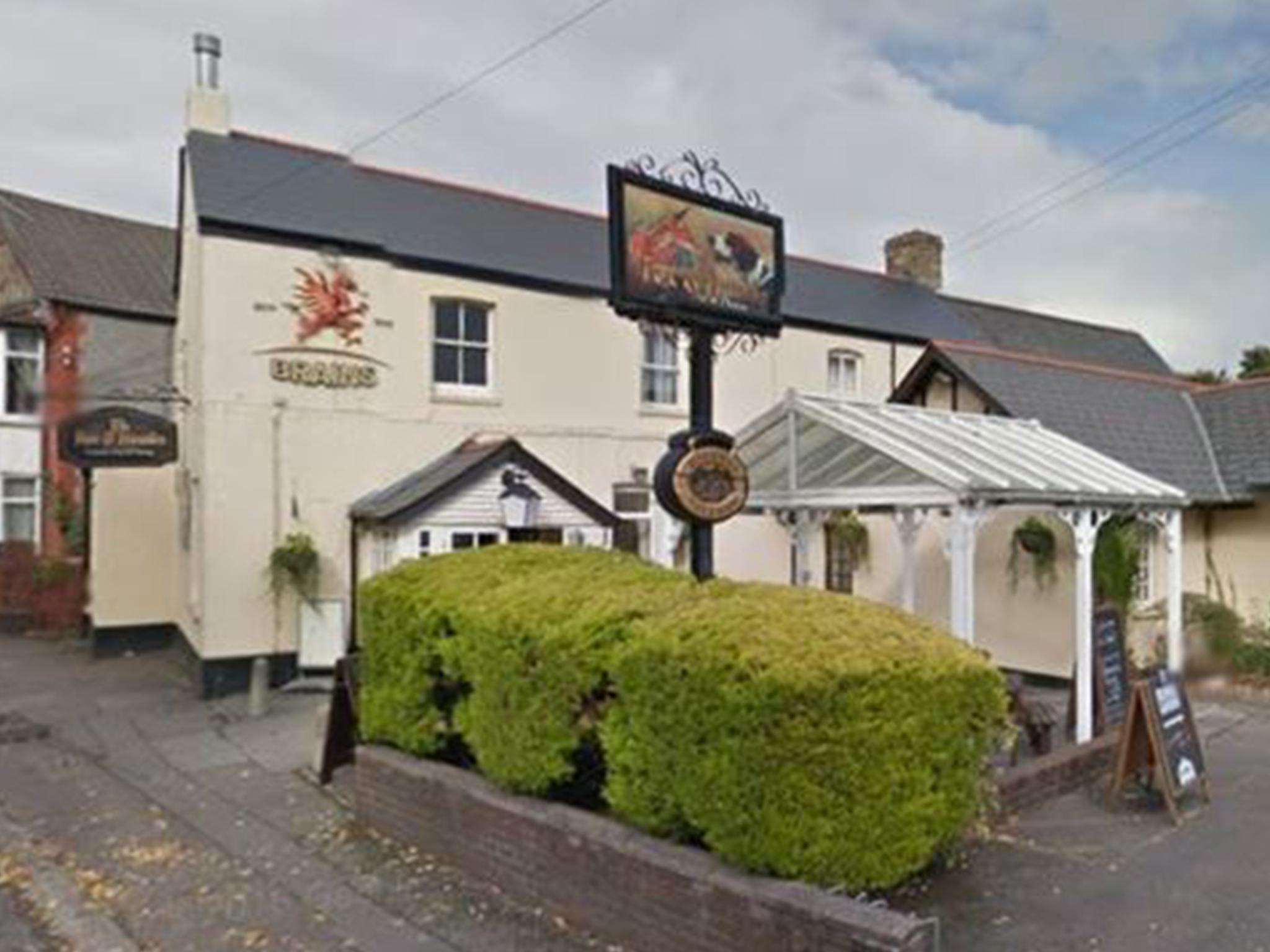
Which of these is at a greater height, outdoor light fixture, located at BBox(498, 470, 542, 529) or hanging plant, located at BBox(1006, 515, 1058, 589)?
outdoor light fixture, located at BBox(498, 470, 542, 529)

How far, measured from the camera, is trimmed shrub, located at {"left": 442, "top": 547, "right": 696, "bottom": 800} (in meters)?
5.77

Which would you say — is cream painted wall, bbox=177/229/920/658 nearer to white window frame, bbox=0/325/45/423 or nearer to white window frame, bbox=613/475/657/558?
white window frame, bbox=613/475/657/558

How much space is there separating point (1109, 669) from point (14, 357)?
2146 centimetres

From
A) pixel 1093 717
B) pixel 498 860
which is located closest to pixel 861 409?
pixel 1093 717

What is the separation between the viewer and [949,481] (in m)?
9.39

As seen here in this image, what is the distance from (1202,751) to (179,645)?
14.7 metres

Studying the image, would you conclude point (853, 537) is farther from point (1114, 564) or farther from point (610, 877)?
point (610, 877)

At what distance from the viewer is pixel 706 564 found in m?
6.97

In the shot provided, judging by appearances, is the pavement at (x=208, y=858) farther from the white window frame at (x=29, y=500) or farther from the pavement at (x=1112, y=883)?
the white window frame at (x=29, y=500)

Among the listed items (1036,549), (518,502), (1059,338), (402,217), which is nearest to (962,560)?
(1036,549)

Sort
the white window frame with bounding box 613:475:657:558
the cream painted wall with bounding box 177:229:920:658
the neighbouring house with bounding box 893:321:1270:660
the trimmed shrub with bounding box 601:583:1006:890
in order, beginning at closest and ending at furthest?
the trimmed shrub with bounding box 601:583:1006:890 → the cream painted wall with bounding box 177:229:920:658 → the neighbouring house with bounding box 893:321:1270:660 → the white window frame with bounding box 613:475:657:558

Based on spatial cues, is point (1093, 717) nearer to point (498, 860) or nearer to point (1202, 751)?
point (1202, 751)

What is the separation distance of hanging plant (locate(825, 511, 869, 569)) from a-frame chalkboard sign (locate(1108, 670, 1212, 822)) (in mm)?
7997

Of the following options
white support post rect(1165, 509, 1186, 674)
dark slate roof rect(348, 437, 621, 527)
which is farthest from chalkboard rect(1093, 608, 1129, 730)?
dark slate roof rect(348, 437, 621, 527)
